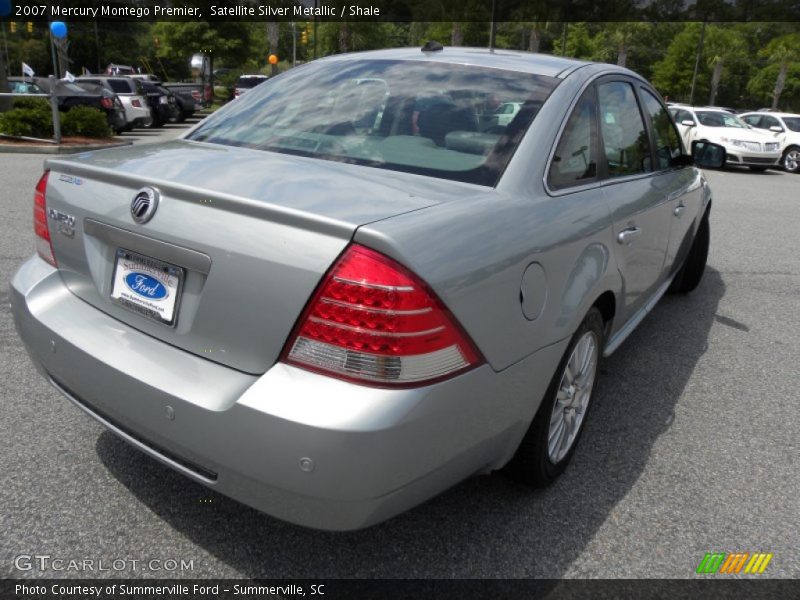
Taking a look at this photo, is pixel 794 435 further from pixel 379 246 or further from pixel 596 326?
pixel 379 246

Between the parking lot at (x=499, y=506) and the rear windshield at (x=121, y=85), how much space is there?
767 inches

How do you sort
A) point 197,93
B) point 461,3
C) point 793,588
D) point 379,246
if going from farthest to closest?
point 461,3
point 197,93
point 793,588
point 379,246

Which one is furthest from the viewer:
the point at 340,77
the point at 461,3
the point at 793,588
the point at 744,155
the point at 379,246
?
the point at 461,3

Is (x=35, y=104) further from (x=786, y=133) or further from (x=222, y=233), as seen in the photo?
(x=786, y=133)

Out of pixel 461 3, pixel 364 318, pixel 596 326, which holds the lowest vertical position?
pixel 596 326

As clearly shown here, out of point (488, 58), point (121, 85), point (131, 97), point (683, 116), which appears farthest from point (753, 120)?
point (488, 58)

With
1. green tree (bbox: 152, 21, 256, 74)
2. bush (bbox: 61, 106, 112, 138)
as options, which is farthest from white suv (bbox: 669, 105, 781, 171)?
green tree (bbox: 152, 21, 256, 74)

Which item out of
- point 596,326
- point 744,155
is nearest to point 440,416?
point 596,326

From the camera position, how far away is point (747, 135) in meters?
17.7

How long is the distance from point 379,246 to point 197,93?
29030 millimetres

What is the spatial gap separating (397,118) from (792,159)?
20.0 meters

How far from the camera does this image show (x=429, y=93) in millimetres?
2756

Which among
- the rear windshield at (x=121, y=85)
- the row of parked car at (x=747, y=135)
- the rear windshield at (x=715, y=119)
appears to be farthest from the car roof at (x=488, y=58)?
the rear windshield at (x=121, y=85)

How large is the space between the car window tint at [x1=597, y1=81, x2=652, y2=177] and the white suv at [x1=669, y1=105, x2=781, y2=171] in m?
15.1
